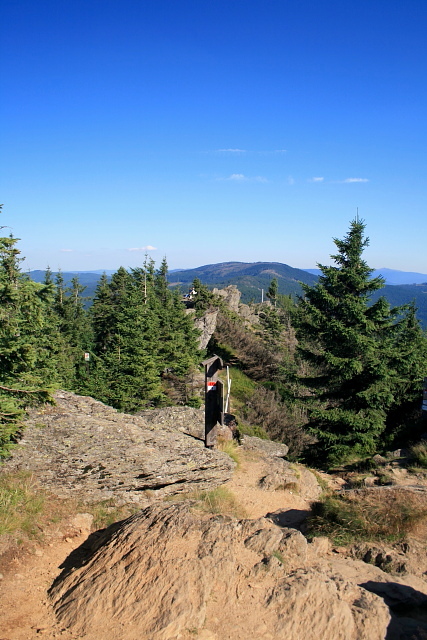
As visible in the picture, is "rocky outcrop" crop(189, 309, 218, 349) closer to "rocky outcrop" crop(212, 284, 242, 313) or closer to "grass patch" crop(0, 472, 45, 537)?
"rocky outcrop" crop(212, 284, 242, 313)

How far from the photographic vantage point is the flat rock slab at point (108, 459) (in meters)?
7.00

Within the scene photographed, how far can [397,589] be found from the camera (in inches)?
184

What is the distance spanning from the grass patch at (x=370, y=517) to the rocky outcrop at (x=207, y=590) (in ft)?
4.89

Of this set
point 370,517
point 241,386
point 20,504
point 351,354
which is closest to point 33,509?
point 20,504

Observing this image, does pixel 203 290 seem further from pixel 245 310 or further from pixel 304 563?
pixel 304 563

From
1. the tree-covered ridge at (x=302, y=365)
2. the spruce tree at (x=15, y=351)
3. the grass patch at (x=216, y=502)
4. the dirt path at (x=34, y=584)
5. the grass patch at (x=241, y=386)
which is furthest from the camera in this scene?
the grass patch at (x=241, y=386)

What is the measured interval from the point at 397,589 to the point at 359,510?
2067mm

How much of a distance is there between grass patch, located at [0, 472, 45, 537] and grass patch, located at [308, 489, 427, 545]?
4.11m

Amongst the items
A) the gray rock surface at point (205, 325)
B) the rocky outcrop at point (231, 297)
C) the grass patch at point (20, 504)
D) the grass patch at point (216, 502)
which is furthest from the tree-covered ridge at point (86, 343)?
the rocky outcrop at point (231, 297)

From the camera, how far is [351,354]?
14656 mm

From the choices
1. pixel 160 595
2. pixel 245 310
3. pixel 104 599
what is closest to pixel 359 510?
pixel 160 595

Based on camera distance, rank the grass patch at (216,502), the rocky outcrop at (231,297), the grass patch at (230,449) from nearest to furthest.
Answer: the grass patch at (216,502), the grass patch at (230,449), the rocky outcrop at (231,297)

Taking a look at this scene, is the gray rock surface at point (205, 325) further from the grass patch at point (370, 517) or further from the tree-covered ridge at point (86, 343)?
the grass patch at point (370, 517)

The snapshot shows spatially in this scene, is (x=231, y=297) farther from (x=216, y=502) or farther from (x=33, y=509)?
(x=33, y=509)
